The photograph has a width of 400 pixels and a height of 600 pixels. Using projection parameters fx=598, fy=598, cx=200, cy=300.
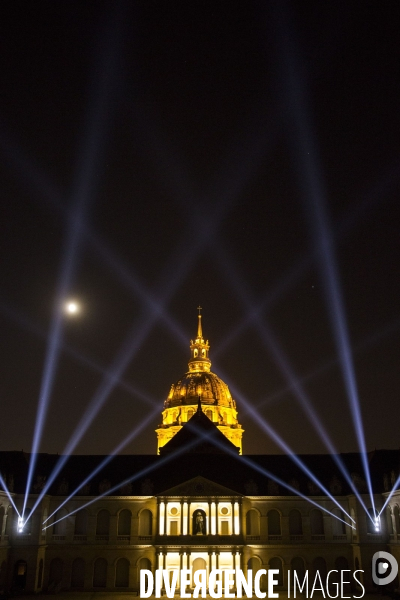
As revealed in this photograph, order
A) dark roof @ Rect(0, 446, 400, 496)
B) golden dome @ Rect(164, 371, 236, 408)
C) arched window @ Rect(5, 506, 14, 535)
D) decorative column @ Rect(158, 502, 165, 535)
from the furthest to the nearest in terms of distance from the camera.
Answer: golden dome @ Rect(164, 371, 236, 408)
dark roof @ Rect(0, 446, 400, 496)
decorative column @ Rect(158, 502, 165, 535)
arched window @ Rect(5, 506, 14, 535)

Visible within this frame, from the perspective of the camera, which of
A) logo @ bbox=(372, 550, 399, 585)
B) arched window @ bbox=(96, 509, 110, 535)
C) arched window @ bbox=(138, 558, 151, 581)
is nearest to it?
logo @ bbox=(372, 550, 399, 585)

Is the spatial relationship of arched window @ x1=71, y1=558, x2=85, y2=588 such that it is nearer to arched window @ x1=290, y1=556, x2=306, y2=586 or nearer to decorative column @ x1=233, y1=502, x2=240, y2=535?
decorative column @ x1=233, y1=502, x2=240, y2=535

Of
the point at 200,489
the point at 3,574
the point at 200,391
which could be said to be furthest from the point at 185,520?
the point at 200,391

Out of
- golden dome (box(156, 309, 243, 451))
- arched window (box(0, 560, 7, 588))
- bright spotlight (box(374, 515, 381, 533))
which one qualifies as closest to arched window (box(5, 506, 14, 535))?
arched window (box(0, 560, 7, 588))

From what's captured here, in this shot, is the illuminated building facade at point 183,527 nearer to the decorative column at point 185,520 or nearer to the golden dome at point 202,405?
the decorative column at point 185,520

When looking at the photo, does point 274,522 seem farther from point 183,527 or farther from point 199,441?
point 199,441

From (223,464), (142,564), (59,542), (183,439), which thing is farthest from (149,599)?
(183,439)

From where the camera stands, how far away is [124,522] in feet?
204

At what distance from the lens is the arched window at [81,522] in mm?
61594

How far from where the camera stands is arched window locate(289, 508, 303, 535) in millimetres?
61750

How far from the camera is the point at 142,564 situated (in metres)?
60.1

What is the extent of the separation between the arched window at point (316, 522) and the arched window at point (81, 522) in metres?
23.3

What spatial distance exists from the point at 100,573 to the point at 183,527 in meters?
9.45

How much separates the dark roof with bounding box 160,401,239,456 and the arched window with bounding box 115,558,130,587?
1477cm
